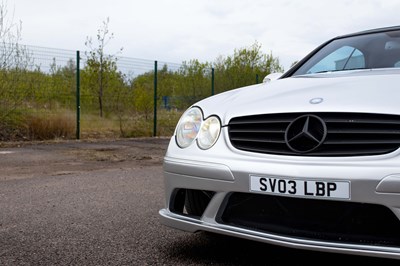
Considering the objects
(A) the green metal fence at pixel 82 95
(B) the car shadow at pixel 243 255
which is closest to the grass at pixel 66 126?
(A) the green metal fence at pixel 82 95

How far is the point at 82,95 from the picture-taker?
39.3 feet

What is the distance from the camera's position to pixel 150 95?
13.6 metres

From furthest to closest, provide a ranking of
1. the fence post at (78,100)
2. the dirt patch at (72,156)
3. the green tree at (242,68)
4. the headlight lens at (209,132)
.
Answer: the green tree at (242,68), the fence post at (78,100), the dirt patch at (72,156), the headlight lens at (209,132)

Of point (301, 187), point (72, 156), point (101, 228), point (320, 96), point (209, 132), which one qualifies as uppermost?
point (320, 96)

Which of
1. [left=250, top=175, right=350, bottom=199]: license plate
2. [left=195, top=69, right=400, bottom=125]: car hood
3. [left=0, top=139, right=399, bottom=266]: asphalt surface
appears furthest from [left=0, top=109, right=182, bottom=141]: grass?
[left=250, top=175, right=350, bottom=199]: license plate

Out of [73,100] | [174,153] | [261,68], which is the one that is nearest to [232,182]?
[174,153]

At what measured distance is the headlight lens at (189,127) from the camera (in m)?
2.94

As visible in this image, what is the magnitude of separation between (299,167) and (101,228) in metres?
1.80

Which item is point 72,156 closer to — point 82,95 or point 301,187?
point 82,95

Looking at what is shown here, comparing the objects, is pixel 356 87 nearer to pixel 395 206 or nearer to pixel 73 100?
pixel 395 206

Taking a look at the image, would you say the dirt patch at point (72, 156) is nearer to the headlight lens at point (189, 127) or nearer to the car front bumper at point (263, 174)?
the headlight lens at point (189, 127)

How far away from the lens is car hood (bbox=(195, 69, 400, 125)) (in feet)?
8.04

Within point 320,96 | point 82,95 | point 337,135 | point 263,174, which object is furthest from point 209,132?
point 82,95

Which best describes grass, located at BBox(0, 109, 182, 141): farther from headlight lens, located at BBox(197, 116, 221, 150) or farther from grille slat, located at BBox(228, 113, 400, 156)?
grille slat, located at BBox(228, 113, 400, 156)
